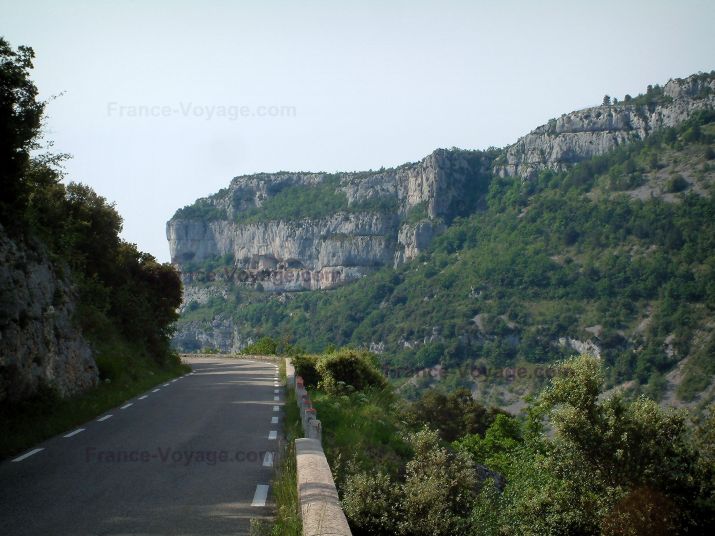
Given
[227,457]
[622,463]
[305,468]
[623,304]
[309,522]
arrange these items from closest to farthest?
[309,522] → [305,468] → [622,463] → [227,457] → [623,304]

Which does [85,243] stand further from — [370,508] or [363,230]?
[363,230]

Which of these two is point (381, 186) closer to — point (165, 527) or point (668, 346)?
point (668, 346)

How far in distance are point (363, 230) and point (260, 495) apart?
6548 inches

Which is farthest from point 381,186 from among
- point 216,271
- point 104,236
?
point 104,236

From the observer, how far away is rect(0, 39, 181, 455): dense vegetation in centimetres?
1438

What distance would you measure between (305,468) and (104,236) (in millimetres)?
23862

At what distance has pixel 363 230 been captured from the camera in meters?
174

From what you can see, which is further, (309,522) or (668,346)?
(668,346)

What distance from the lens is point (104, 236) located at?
29.8m

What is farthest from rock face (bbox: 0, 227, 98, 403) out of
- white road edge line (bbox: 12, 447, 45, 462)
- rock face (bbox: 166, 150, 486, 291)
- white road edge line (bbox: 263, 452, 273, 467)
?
rock face (bbox: 166, 150, 486, 291)

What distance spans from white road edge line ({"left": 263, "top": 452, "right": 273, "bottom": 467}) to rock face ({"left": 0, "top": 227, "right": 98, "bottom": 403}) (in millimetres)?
4840

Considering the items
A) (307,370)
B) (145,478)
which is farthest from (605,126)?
(145,478)

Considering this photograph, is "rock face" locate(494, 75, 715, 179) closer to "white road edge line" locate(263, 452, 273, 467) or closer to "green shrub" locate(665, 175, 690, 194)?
"green shrub" locate(665, 175, 690, 194)

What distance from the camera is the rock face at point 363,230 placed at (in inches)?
6590
